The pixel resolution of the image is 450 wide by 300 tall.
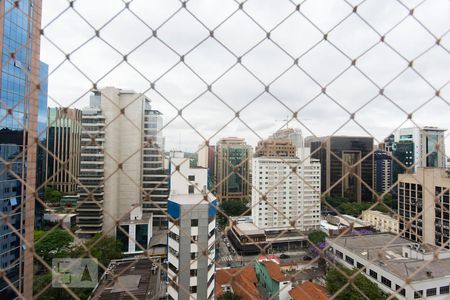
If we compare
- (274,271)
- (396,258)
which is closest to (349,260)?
(396,258)

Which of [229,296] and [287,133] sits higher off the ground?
[287,133]

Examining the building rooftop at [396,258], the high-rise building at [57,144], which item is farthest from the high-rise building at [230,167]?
the building rooftop at [396,258]

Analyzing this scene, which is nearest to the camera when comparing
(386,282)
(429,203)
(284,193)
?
(386,282)

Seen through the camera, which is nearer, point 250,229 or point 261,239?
point 261,239

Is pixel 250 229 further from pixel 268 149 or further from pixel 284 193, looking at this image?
pixel 268 149

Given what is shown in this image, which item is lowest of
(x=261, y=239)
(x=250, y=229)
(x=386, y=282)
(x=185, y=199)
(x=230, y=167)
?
(x=261, y=239)

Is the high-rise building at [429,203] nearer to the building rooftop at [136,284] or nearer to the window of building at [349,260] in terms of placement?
the window of building at [349,260]

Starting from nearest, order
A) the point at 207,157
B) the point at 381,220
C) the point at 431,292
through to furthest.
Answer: the point at 207,157 → the point at 431,292 → the point at 381,220

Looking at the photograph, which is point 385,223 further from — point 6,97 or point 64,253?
point 6,97

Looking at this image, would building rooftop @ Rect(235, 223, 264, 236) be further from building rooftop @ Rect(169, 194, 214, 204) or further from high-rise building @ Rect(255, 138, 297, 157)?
high-rise building @ Rect(255, 138, 297, 157)

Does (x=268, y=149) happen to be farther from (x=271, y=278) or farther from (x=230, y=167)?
(x=271, y=278)

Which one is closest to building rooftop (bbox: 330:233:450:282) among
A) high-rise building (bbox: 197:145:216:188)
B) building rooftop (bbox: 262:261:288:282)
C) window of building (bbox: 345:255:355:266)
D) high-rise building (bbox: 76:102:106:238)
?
window of building (bbox: 345:255:355:266)

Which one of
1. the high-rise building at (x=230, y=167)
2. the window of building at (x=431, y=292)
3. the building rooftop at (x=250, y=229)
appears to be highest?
the high-rise building at (x=230, y=167)
